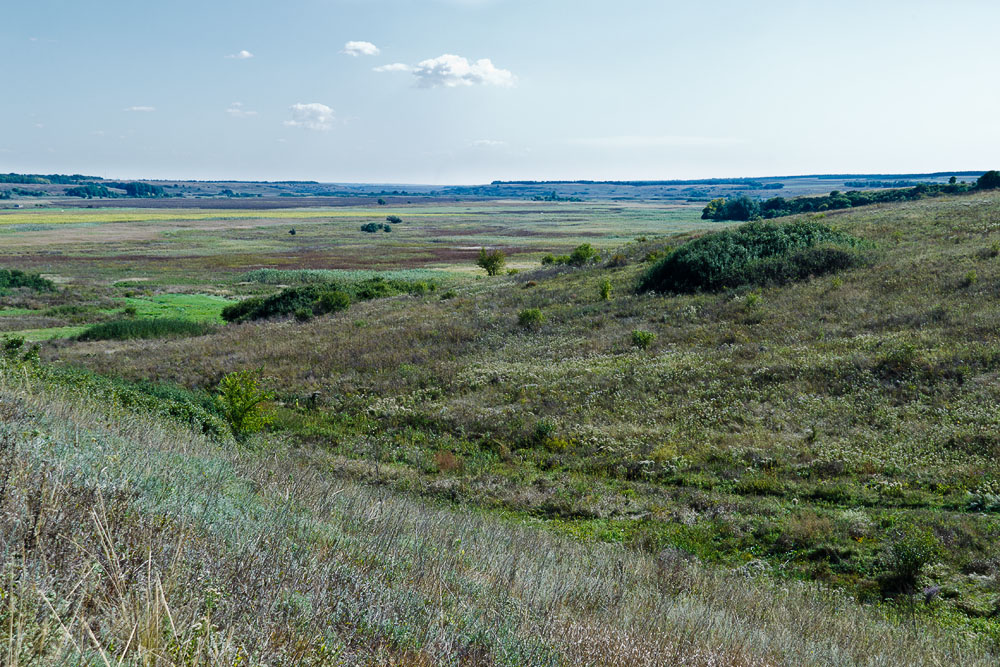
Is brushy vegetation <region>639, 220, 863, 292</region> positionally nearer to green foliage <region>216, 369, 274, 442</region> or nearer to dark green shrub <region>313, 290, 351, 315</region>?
dark green shrub <region>313, 290, 351, 315</region>

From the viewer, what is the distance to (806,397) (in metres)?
16.5

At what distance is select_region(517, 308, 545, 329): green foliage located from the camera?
28878mm

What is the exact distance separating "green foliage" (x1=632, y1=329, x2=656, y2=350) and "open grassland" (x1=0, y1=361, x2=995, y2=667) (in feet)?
50.7

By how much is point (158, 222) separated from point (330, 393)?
158 meters

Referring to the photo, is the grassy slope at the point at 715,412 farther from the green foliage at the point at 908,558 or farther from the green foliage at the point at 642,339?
the green foliage at the point at 642,339

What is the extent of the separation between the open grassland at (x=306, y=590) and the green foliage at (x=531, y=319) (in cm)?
2076

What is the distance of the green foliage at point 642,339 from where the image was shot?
23547 millimetres

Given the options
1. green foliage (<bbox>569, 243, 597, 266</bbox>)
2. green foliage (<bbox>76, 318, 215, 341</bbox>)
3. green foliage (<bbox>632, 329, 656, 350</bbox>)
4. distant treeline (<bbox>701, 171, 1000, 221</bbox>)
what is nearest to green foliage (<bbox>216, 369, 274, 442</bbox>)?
green foliage (<bbox>632, 329, 656, 350</bbox>)

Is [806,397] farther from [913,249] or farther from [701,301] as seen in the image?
[913,249]

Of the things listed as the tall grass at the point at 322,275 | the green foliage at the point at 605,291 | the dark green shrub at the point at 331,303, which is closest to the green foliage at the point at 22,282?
the tall grass at the point at 322,275

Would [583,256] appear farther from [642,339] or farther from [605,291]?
[642,339]

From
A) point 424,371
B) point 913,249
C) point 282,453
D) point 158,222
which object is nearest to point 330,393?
point 424,371

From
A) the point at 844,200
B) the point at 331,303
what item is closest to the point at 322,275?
the point at 331,303

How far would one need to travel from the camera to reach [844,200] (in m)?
81.1
